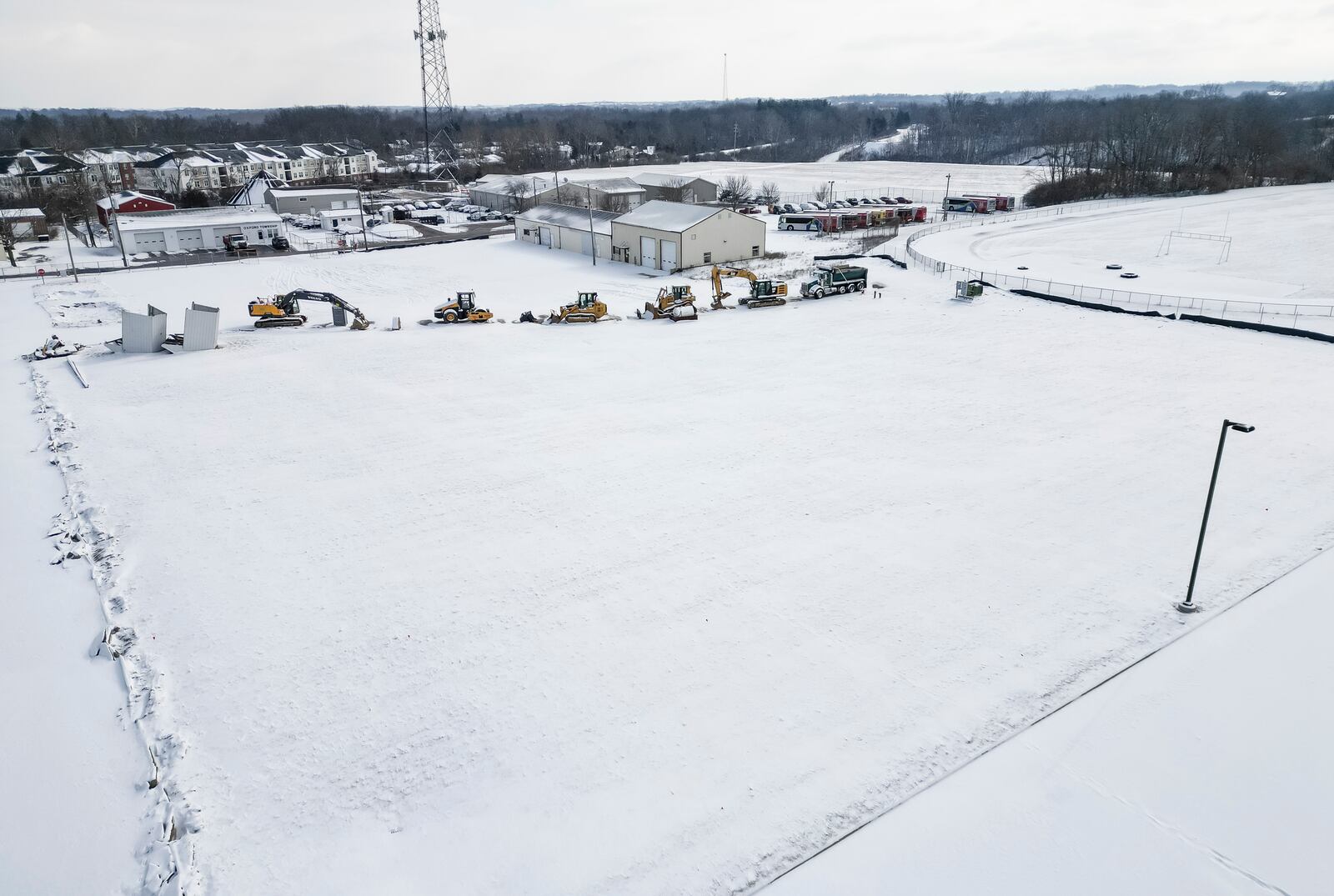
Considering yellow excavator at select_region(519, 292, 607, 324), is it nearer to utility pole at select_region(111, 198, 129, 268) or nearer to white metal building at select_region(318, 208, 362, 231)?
utility pole at select_region(111, 198, 129, 268)

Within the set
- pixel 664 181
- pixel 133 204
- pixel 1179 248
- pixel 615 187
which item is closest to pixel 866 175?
pixel 664 181

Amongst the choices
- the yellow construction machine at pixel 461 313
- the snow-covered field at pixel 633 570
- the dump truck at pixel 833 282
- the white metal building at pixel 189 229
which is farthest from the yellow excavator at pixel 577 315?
the white metal building at pixel 189 229

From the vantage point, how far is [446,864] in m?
7.91

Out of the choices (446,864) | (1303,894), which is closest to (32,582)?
(446,864)

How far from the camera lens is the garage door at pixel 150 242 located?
4394cm

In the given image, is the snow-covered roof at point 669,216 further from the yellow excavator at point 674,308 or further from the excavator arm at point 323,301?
the excavator arm at point 323,301

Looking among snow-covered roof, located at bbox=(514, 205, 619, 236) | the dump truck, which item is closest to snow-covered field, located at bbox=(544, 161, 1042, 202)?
snow-covered roof, located at bbox=(514, 205, 619, 236)

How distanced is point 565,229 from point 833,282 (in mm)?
17824

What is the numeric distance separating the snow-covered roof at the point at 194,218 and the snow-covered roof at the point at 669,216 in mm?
23146

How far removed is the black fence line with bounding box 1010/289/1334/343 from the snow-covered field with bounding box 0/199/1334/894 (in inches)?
57.2

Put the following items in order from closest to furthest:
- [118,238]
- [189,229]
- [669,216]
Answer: [669,216] < [118,238] < [189,229]

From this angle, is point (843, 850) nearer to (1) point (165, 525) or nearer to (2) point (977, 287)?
(1) point (165, 525)

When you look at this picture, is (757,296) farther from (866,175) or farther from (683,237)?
(866,175)

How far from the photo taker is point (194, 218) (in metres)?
46.9
